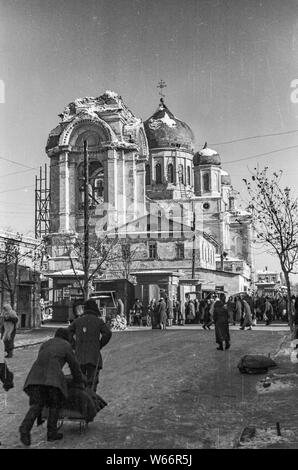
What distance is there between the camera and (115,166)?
52.6 m

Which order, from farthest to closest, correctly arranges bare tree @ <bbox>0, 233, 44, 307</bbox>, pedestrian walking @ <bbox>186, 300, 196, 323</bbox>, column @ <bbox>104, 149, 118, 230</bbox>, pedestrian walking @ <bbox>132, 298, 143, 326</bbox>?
column @ <bbox>104, 149, 118, 230</bbox> → pedestrian walking @ <bbox>186, 300, 196, 323</bbox> → pedestrian walking @ <bbox>132, 298, 143, 326</bbox> → bare tree @ <bbox>0, 233, 44, 307</bbox>

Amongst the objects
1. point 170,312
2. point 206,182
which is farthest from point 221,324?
point 206,182

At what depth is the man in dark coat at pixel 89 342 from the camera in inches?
323

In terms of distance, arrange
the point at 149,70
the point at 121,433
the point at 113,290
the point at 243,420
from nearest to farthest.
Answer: the point at 121,433 → the point at 243,420 → the point at 149,70 → the point at 113,290

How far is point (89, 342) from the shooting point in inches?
324

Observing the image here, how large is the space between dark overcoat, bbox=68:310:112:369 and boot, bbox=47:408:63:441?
1.35 m

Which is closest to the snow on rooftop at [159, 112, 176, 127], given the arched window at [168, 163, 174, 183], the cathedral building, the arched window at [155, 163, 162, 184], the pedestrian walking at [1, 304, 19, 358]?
the arched window at [168, 163, 174, 183]

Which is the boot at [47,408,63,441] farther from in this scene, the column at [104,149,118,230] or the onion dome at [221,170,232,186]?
the onion dome at [221,170,232,186]

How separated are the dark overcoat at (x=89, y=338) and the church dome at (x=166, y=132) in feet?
213

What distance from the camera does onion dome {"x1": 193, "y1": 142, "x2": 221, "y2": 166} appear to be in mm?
75500

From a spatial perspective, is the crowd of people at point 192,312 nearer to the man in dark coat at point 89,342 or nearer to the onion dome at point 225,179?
the man in dark coat at point 89,342
